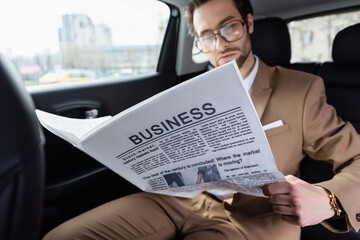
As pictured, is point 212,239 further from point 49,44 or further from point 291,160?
point 49,44

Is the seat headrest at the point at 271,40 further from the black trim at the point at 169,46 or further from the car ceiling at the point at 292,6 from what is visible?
the black trim at the point at 169,46

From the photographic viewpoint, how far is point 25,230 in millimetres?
338

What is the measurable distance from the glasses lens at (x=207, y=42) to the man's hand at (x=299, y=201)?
59 cm

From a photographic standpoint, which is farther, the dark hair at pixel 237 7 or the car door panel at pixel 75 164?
the car door panel at pixel 75 164

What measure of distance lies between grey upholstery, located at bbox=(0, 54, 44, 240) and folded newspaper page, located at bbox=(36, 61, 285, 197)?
0.27 meters

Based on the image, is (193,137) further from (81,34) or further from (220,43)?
(81,34)

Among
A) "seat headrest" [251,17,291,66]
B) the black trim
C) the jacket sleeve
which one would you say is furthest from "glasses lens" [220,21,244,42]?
the black trim

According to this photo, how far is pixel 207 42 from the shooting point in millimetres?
1183

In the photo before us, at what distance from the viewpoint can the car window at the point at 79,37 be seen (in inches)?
48.8

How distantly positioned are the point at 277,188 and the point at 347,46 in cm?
86

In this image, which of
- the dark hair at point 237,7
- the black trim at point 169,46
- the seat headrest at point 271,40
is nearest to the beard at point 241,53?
the dark hair at point 237,7

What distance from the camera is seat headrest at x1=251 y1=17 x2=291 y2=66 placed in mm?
1509

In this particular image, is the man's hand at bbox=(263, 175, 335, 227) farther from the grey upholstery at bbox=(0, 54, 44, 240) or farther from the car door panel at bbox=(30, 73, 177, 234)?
the car door panel at bbox=(30, 73, 177, 234)

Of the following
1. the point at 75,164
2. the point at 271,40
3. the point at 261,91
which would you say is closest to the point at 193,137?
the point at 261,91
